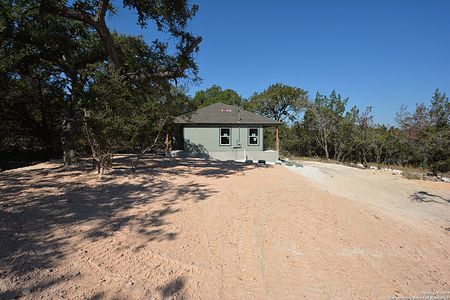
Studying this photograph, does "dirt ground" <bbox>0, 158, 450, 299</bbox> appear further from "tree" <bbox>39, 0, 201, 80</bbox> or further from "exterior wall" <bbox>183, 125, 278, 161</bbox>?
"exterior wall" <bbox>183, 125, 278, 161</bbox>

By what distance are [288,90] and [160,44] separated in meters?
26.5

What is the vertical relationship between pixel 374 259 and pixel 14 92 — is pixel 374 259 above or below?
below

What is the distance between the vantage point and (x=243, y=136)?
1833cm

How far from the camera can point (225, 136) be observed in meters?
18.1

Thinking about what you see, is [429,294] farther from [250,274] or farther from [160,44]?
[160,44]

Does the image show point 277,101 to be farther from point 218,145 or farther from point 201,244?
point 201,244

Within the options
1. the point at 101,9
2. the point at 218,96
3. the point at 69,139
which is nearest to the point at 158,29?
the point at 101,9

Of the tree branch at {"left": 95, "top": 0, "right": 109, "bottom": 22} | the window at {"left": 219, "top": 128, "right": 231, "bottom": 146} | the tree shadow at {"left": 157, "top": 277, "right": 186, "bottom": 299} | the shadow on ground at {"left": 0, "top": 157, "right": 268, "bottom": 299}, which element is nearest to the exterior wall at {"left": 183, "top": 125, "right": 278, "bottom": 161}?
the window at {"left": 219, "top": 128, "right": 231, "bottom": 146}

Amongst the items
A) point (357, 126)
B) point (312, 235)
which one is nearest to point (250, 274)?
point (312, 235)

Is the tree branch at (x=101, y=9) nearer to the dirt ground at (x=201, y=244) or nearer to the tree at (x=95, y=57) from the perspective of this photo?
the tree at (x=95, y=57)

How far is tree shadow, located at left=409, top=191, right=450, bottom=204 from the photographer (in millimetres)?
8928


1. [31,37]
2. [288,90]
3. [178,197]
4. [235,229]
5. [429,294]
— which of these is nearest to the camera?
[429,294]

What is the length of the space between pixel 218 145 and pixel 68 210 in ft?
44.9

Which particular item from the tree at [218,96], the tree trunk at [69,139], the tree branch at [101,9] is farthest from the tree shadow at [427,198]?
the tree at [218,96]
